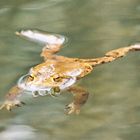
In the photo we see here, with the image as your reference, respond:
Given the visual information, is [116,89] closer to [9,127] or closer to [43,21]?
[9,127]

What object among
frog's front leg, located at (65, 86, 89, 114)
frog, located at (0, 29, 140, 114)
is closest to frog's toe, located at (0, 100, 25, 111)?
frog, located at (0, 29, 140, 114)

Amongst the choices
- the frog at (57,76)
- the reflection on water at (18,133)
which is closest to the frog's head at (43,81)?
the frog at (57,76)

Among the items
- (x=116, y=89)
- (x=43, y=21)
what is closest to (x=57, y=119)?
(x=116, y=89)

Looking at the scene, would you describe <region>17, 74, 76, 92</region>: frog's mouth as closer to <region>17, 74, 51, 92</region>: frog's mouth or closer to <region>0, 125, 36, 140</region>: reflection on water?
<region>17, 74, 51, 92</region>: frog's mouth

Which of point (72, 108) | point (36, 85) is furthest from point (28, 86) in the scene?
point (72, 108)

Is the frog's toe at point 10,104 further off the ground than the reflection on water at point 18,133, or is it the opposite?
the frog's toe at point 10,104

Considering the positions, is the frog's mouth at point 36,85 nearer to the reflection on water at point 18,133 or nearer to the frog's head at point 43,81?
the frog's head at point 43,81

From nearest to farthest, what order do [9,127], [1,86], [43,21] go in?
[9,127] < [1,86] < [43,21]

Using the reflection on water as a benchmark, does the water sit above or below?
above
